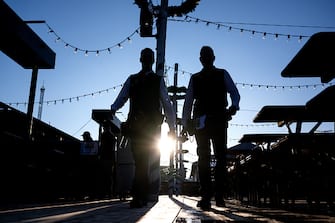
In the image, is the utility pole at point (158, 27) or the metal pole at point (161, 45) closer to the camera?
the utility pole at point (158, 27)

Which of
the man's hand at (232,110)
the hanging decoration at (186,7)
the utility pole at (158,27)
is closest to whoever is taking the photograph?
the man's hand at (232,110)

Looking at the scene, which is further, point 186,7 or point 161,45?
point 186,7

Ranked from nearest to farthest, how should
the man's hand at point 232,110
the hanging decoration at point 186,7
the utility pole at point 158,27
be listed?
the man's hand at point 232,110
the utility pole at point 158,27
the hanging decoration at point 186,7

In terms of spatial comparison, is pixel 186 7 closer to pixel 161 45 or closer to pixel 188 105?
pixel 161 45

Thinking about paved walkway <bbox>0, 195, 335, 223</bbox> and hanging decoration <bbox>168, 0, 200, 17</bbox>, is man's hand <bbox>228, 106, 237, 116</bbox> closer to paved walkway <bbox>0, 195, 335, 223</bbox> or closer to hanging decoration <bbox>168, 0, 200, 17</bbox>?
paved walkway <bbox>0, 195, 335, 223</bbox>

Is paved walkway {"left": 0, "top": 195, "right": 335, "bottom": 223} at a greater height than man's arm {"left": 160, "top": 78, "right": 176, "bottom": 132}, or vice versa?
man's arm {"left": 160, "top": 78, "right": 176, "bottom": 132}

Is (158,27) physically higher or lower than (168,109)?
higher

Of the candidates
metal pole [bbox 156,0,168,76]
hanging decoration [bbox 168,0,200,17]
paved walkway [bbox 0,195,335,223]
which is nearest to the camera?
paved walkway [bbox 0,195,335,223]

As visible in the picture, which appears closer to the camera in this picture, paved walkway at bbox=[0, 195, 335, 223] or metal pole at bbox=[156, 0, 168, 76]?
paved walkway at bbox=[0, 195, 335, 223]

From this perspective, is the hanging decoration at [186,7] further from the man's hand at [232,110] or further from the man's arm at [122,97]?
the man's hand at [232,110]

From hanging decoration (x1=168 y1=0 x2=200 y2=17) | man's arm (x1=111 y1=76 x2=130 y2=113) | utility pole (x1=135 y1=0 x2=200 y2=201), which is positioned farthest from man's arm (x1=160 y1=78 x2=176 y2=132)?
hanging decoration (x1=168 y1=0 x2=200 y2=17)

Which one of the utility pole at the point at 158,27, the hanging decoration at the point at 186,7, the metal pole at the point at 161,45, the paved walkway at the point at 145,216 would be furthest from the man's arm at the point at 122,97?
the hanging decoration at the point at 186,7

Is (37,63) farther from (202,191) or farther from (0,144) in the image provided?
(202,191)

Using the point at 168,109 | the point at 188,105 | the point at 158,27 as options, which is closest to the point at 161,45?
the point at 158,27
